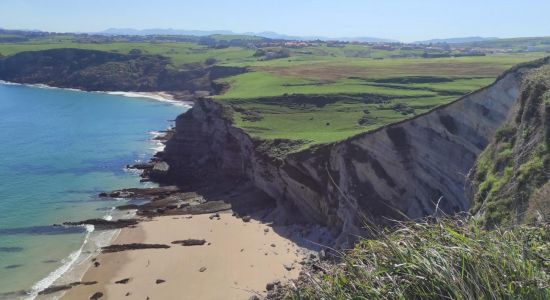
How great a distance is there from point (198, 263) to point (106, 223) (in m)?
12.9

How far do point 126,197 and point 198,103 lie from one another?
17189 mm

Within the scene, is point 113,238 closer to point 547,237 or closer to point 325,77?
point 547,237

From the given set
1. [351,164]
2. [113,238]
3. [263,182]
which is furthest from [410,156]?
[113,238]

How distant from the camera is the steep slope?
2244 cm

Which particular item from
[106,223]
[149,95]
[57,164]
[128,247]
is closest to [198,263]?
[128,247]

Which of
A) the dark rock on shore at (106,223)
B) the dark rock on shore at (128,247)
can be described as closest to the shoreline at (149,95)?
the dark rock on shore at (106,223)

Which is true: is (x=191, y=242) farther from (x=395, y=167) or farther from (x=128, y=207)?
(x=395, y=167)

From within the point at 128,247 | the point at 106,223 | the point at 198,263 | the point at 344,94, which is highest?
the point at 344,94

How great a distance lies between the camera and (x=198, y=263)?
130 ft

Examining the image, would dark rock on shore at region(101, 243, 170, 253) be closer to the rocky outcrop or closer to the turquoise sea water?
the turquoise sea water

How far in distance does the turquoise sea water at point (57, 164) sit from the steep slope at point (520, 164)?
2778 centimetres

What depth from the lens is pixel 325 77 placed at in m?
91.7

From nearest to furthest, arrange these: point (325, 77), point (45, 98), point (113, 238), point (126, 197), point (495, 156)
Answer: point (495, 156)
point (113, 238)
point (126, 197)
point (325, 77)
point (45, 98)

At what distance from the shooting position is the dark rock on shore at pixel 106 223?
4800 cm
